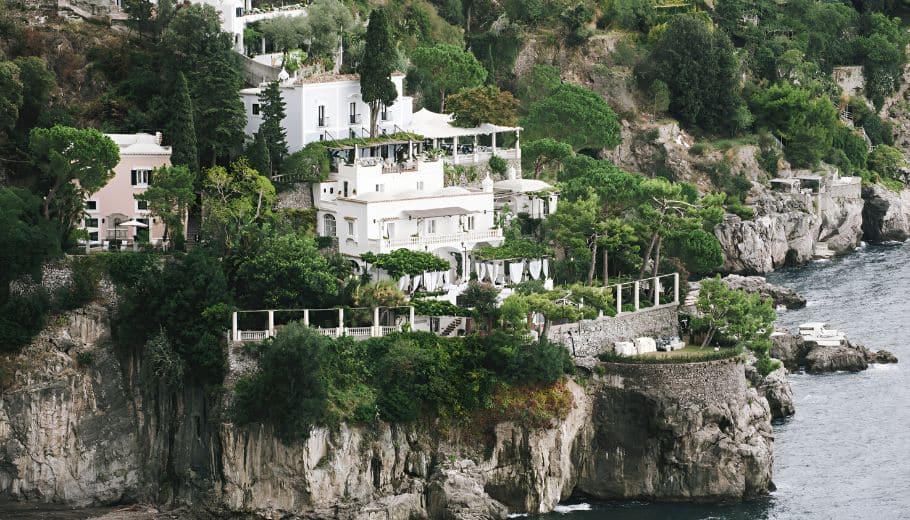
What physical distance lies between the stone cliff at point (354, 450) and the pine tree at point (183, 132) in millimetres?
10061

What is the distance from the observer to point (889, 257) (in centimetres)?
15100

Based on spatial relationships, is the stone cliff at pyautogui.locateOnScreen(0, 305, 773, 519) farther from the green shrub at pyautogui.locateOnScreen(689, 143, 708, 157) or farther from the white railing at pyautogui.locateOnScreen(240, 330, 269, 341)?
the green shrub at pyautogui.locateOnScreen(689, 143, 708, 157)

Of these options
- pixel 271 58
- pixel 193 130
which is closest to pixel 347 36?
pixel 271 58

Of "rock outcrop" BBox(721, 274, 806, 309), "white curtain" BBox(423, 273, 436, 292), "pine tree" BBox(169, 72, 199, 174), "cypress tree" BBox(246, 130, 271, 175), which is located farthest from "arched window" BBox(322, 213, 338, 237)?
"rock outcrop" BBox(721, 274, 806, 309)

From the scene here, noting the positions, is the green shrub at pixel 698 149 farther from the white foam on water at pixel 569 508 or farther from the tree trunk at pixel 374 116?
the white foam on water at pixel 569 508

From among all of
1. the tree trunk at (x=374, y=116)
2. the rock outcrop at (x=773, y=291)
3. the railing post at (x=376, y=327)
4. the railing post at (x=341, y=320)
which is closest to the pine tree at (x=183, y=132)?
the tree trunk at (x=374, y=116)

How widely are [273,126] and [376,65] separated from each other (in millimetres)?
6576

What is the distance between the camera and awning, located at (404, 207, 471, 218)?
10769 centimetres

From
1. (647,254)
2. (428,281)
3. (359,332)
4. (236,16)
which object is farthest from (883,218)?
(359,332)

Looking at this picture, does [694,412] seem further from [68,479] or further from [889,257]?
[889,257]

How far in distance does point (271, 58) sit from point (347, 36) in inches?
178

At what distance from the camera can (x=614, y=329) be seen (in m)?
106

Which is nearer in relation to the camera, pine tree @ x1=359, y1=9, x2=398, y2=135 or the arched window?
the arched window

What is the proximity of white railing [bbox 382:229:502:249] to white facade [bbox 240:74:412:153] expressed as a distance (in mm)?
9044
